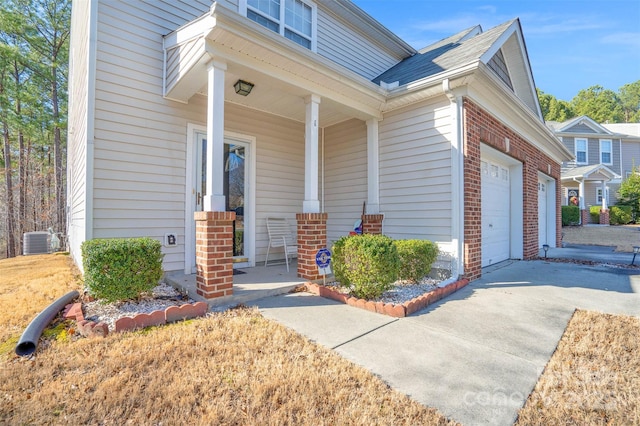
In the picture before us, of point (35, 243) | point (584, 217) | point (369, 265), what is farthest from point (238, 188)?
point (584, 217)

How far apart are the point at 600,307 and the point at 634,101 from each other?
49.5m

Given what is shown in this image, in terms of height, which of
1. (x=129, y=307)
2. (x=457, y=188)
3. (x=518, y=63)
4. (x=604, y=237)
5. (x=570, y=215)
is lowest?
(x=129, y=307)

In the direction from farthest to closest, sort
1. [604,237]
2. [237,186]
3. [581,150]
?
[581,150] → [604,237] → [237,186]

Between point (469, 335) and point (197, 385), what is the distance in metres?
2.27

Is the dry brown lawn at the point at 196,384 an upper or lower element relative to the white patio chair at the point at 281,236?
lower

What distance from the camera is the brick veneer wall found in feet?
15.5

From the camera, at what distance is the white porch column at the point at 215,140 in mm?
3496

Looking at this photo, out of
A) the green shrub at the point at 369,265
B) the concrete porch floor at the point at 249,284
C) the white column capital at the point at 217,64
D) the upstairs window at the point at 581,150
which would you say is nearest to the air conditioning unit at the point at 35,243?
the concrete porch floor at the point at 249,284

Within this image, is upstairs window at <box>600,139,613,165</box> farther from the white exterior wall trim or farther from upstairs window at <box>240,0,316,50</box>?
the white exterior wall trim

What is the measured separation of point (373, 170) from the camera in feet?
18.5

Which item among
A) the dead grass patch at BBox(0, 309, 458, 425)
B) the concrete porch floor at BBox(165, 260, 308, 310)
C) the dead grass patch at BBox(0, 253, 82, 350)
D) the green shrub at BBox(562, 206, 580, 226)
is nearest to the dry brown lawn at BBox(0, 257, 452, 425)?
the dead grass patch at BBox(0, 309, 458, 425)

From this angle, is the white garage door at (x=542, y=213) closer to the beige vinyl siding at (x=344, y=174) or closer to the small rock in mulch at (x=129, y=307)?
the beige vinyl siding at (x=344, y=174)

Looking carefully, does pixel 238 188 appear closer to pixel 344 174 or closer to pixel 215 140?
pixel 215 140

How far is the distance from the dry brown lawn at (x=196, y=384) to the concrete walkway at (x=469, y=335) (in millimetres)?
224
